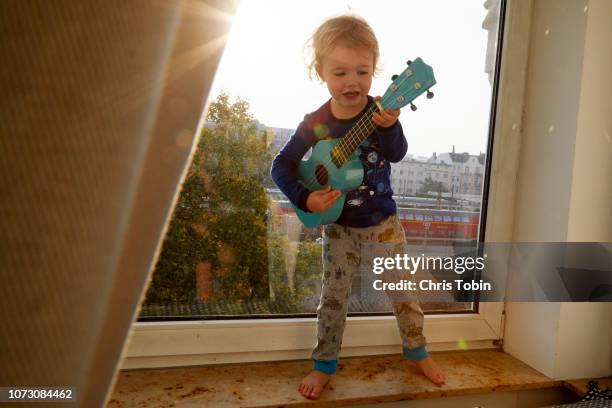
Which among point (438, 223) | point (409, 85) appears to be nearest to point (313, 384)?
point (438, 223)

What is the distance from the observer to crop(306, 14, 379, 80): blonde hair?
877mm

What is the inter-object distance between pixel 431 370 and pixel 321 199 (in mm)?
491

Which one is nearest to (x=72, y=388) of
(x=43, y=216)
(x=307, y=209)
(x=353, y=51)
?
(x=43, y=216)

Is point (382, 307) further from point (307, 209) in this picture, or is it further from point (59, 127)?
point (59, 127)

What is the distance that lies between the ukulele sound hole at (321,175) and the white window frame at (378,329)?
0.36 meters

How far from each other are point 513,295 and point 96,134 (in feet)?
3.94

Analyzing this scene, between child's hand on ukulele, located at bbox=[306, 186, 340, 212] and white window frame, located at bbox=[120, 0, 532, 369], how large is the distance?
325 millimetres

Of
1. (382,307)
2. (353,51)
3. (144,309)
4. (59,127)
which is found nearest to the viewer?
(59,127)

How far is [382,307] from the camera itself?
112cm

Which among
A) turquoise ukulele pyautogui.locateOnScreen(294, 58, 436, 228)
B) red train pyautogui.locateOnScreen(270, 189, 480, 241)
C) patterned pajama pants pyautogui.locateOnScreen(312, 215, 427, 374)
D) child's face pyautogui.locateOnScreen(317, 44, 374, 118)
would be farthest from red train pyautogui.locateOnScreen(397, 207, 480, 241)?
child's face pyautogui.locateOnScreen(317, 44, 374, 118)

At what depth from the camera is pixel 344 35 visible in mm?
877
